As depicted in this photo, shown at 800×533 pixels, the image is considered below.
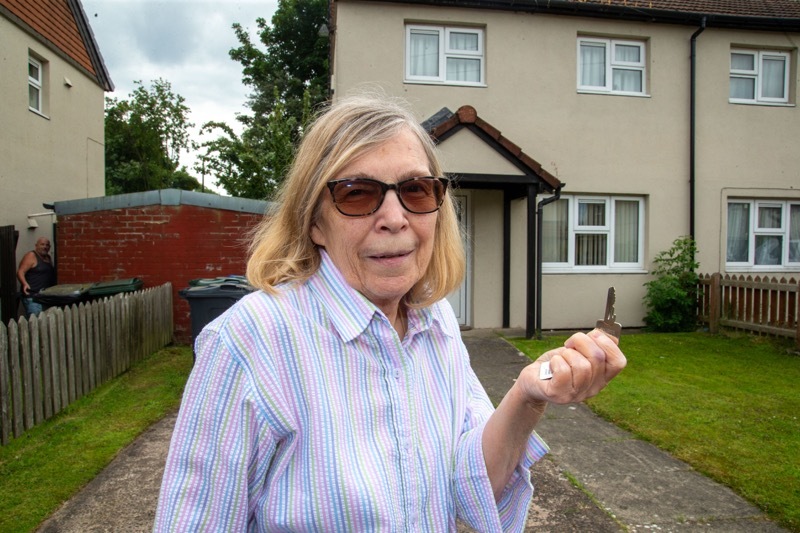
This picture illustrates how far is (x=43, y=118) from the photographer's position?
1256 cm

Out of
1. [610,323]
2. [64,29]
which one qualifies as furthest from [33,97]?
[610,323]

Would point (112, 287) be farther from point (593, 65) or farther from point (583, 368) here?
point (593, 65)

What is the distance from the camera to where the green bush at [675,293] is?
422 inches

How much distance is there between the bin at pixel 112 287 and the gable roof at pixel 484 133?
5.31 meters

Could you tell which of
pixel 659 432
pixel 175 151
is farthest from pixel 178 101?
pixel 659 432

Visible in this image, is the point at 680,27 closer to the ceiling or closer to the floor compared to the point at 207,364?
closer to the ceiling

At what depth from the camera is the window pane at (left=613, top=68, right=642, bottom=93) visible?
38.0 ft

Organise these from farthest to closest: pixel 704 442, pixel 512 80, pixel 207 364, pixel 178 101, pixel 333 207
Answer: pixel 178 101
pixel 512 80
pixel 704 442
pixel 333 207
pixel 207 364

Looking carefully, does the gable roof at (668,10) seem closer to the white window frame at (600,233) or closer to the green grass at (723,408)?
the white window frame at (600,233)

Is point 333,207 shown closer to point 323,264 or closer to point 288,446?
point 323,264

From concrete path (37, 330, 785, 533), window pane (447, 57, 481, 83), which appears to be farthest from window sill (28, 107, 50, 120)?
concrete path (37, 330, 785, 533)

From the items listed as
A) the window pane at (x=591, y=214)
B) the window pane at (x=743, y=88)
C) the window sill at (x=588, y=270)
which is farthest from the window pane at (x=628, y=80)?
the window sill at (x=588, y=270)

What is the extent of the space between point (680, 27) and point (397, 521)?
12.9 metres

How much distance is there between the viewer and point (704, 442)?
4.73 m
